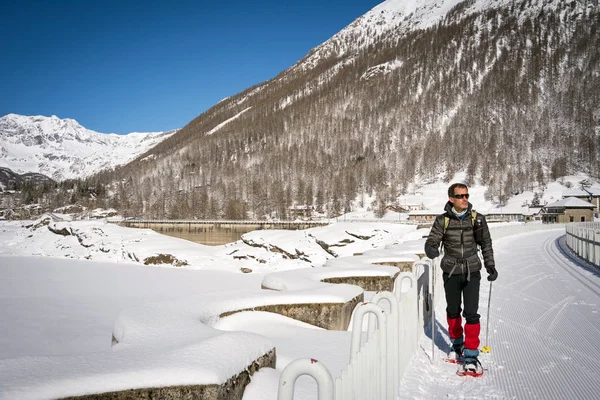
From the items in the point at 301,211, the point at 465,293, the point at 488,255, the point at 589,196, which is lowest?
the point at 301,211

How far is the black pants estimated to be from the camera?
503cm

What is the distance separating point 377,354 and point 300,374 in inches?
64.7

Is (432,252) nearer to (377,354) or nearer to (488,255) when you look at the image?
(488,255)

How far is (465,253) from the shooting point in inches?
196

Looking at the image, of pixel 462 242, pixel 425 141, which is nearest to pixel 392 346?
pixel 462 242

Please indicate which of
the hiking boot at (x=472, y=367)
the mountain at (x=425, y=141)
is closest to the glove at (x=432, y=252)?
the hiking boot at (x=472, y=367)

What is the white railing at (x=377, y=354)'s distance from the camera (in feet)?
7.13

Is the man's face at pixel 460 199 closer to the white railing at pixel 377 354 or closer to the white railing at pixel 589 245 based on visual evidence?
the white railing at pixel 377 354

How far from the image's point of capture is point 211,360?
388 centimetres

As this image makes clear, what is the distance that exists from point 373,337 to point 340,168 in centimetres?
14667

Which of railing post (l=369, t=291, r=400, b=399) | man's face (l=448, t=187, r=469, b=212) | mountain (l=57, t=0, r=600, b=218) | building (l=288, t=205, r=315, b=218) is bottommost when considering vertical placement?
building (l=288, t=205, r=315, b=218)

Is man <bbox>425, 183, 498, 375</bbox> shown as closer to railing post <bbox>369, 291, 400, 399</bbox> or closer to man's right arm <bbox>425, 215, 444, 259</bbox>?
man's right arm <bbox>425, 215, 444, 259</bbox>

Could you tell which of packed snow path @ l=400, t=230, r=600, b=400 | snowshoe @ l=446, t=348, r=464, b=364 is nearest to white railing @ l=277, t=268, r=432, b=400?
packed snow path @ l=400, t=230, r=600, b=400

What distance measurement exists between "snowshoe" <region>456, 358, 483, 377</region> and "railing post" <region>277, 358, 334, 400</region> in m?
3.41
